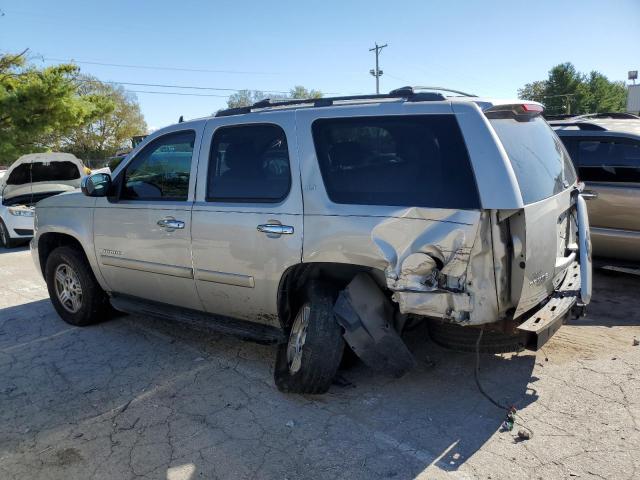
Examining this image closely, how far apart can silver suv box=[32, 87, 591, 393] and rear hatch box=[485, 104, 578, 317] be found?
0.01 metres

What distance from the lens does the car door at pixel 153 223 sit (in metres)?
4.04

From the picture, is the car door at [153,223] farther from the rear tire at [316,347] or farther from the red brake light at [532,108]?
the red brake light at [532,108]

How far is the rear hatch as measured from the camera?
2824mm

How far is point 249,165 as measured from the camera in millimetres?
3771

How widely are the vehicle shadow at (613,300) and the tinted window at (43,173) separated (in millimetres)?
10420

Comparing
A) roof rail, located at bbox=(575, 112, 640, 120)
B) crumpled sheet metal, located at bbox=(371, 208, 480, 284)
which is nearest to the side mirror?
crumpled sheet metal, located at bbox=(371, 208, 480, 284)

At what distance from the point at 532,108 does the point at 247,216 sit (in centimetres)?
207

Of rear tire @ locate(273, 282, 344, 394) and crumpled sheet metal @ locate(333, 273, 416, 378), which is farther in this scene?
rear tire @ locate(273, 282, 344, 394)

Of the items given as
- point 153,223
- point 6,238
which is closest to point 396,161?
point 153,223

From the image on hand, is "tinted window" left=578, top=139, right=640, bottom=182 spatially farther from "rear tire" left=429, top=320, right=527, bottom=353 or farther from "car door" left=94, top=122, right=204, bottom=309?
"car door" left=94, top=122, right=204, bottom=309

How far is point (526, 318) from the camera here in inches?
122

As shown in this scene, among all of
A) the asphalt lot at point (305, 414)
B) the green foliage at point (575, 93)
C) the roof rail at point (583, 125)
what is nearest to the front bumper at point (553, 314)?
the asphalt lot at point (305, 414)

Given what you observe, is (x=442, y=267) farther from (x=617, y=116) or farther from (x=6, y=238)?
(x=6, y=238)

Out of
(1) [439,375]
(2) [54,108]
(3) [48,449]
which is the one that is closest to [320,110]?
(1) [439,375]
